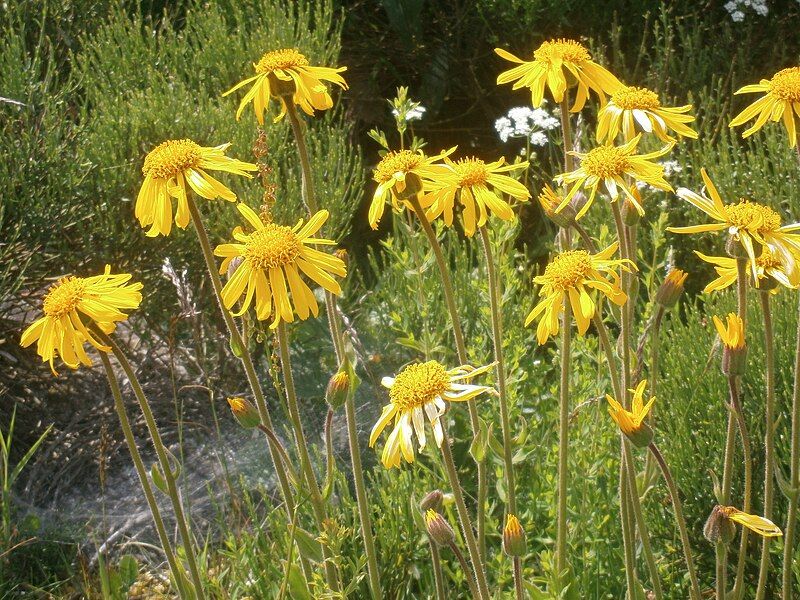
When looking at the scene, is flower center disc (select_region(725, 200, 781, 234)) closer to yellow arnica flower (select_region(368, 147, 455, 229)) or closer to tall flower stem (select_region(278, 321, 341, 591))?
yellow arnica flower (select_region(368, 147, 455, 229))

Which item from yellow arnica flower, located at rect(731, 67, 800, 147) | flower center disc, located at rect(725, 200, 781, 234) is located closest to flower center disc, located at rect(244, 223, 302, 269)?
flower center disc, located at rect(725, 200, 781, 234)

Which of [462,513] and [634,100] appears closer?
[462,513]

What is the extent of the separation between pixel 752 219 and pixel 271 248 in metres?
0.71

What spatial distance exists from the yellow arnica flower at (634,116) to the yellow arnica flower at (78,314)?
845mm

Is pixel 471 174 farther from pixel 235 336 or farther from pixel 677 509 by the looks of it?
pixel 677 509

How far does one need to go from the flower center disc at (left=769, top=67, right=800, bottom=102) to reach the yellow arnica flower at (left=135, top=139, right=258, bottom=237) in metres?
0.86

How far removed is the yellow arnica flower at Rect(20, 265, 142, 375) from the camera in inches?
52.3

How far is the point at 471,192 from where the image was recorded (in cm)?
151

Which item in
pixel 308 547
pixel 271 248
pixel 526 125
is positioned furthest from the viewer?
pixel 526 125

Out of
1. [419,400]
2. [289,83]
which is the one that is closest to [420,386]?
[419,400]

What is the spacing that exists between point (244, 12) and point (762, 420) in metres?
3.24

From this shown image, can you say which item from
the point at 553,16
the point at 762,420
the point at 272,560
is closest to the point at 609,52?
the point at 553,16

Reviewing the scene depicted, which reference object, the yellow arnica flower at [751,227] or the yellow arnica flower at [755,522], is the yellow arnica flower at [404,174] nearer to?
the yellow arnica flower at [751,227]

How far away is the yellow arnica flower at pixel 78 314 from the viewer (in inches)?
52.3
